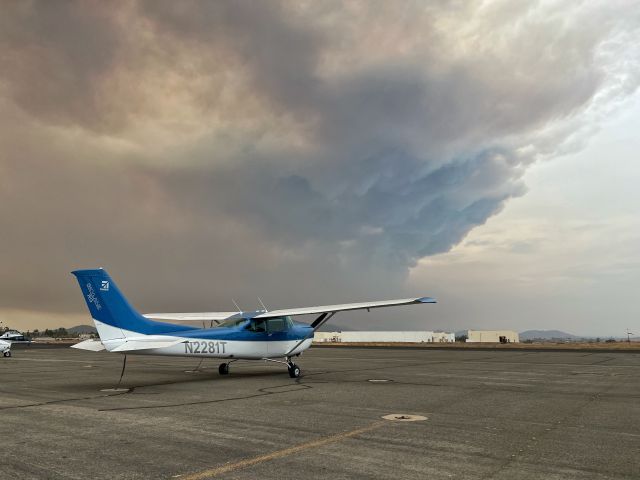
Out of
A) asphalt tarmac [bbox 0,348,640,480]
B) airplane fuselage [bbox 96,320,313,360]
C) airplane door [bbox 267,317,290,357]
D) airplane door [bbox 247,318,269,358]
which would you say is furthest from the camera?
airplane door [bbox 267,317,290,357]

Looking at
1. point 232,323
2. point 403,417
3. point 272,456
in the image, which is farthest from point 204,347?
point 272,456

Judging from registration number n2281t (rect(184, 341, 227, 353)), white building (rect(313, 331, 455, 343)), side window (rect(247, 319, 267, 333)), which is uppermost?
side window (rect(247, 319, 267, 333))

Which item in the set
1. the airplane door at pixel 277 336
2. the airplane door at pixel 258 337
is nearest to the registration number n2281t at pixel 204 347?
the airplane door at pixel 258 337

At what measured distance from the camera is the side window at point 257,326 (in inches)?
786

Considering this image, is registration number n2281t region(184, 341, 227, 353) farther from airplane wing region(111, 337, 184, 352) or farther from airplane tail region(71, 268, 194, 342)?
airplane tail region(71, 268, 194, 342)

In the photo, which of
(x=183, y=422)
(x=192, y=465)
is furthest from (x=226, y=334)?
(x=192, y=465)

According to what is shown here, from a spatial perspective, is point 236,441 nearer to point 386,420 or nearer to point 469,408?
point 386,420

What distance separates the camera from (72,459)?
23.1 ft

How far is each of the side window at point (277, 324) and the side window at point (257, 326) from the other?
286mm

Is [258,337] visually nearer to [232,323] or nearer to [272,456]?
[232,323]

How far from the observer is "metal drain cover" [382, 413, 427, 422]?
33.4ft

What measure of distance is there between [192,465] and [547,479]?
4684 millimetres

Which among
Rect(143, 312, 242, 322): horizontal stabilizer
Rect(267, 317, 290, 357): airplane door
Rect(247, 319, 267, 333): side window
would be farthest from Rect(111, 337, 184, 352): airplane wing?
Rect(143, 312, 242, 322): horizontal stabilizer

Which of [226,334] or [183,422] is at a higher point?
[226,334]
